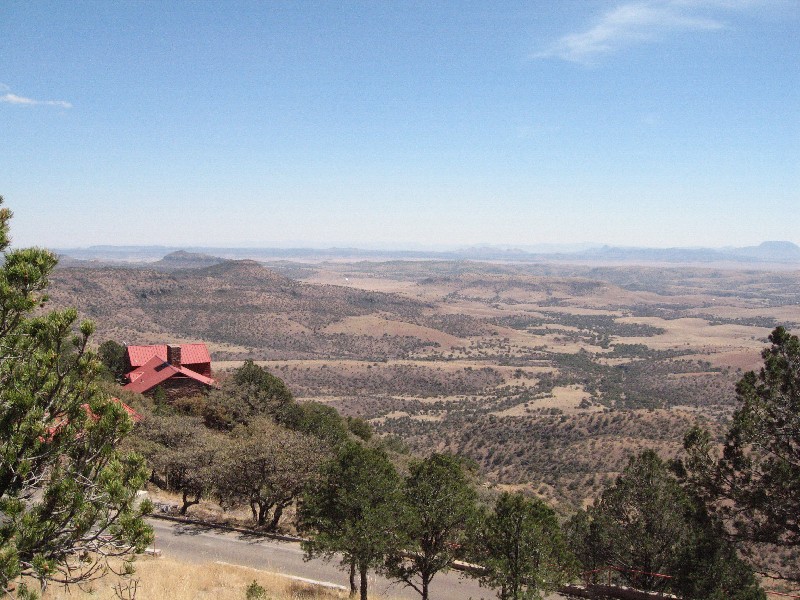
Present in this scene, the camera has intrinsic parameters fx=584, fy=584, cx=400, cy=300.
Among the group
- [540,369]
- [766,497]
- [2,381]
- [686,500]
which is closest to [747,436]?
[766,497]

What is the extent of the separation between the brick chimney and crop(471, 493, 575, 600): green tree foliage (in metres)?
29.9

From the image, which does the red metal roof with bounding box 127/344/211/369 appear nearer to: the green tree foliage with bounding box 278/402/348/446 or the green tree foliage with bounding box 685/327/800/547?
the green tree foliage with bounding box 278/402/348/446

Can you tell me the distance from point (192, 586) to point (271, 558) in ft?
23.2

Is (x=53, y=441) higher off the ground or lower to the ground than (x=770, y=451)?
higher

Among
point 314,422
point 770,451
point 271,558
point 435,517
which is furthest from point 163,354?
point 770,451

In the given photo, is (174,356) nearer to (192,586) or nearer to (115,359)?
(115,359)

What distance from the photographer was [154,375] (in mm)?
38469

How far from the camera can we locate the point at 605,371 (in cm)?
11869

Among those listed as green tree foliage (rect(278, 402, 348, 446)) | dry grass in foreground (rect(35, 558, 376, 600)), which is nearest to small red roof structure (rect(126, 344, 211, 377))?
green tree foliage (rect(278, 402, 348, 446))

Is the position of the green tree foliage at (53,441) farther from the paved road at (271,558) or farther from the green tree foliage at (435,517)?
the paved road at (271,558)

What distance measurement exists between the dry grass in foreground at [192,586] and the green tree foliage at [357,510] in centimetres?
152

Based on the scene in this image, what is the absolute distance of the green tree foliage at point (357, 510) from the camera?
14.3 m

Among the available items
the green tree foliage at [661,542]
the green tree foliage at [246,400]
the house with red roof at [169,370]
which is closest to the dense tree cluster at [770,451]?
the green tree foliage at [661,542]

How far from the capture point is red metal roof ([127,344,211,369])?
40781mm
